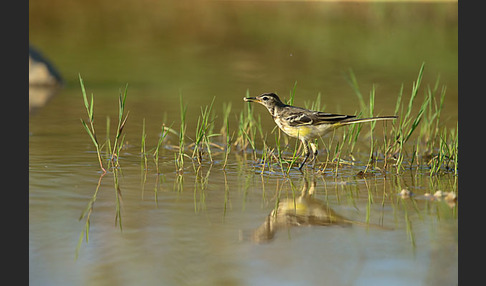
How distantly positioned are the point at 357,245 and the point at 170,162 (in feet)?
12.1

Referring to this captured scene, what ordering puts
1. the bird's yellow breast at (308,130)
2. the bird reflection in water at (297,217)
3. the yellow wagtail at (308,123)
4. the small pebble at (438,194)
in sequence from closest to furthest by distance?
1. the bird reflection in water at (297,217)
2. the small pebble at (438,194)
3. the yellow wagtail at (308,123)
4. the bird's yellow breast at (308,130)

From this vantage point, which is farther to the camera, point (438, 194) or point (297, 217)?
point (438, 194)

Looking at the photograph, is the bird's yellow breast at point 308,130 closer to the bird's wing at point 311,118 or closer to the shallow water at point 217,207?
the bird's wing at point 311,118

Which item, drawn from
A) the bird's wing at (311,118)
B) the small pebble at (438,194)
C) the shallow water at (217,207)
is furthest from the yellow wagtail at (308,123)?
the small pebble at (438,194)

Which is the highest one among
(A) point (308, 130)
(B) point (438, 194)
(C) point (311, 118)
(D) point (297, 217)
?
(C) point (311, 118)

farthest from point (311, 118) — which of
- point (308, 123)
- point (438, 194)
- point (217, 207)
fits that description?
point (217, 207)

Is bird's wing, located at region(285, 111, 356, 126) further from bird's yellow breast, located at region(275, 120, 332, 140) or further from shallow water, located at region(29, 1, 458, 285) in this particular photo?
shallow water, located at region(29, 1, 458, 285)

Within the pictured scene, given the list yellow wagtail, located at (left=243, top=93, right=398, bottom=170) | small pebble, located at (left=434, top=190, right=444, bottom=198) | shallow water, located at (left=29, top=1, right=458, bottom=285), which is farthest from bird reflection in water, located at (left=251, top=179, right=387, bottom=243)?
yellow wagtail, located at (left=243, top=93, right=398, bottom=170)

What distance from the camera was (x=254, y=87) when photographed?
15.4 metres

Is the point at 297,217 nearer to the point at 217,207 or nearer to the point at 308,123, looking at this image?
the point at 217,207

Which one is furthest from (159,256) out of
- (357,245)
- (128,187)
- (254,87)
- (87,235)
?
(254,87)

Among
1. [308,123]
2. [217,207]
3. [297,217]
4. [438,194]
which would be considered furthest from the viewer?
[308,123]

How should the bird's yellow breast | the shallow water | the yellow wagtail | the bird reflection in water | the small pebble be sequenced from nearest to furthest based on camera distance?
the shallow water, the bird reflection in water, the small pebble, the yellow wagtail, the bird's yellow breast

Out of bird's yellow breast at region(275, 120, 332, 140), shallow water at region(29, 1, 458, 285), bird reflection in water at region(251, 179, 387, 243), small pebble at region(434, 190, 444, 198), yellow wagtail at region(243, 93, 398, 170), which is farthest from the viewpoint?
bird's yellow breast at region(275, 120, 332, 140)
